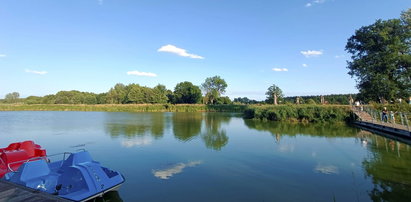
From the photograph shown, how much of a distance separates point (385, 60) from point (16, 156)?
108 ft

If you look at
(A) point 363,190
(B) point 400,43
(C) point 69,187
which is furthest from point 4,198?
(B) point 400,43

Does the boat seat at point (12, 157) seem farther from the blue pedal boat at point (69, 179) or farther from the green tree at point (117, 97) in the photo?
the green tree at point (117, 97)

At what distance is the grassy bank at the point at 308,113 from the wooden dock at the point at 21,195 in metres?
29.1

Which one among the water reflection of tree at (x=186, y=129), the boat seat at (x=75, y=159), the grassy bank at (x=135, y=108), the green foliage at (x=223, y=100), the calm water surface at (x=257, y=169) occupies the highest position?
the green foliage at (x=223, y=100)

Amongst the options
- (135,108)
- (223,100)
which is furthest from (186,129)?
(223,100)

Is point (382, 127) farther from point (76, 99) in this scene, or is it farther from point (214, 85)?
point (76, 99)

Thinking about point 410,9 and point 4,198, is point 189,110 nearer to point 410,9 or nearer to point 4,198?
point 410,9

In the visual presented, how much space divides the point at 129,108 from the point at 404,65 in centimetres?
5654

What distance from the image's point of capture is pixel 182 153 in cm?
1237

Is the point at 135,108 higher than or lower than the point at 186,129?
higher

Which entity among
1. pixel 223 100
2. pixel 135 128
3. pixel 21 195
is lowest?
pixel 135 128

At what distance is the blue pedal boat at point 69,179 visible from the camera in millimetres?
5762

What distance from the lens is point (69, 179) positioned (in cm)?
613

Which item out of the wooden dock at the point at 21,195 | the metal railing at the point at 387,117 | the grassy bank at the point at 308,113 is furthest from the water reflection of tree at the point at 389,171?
the grassy bank at the point at 308,113
